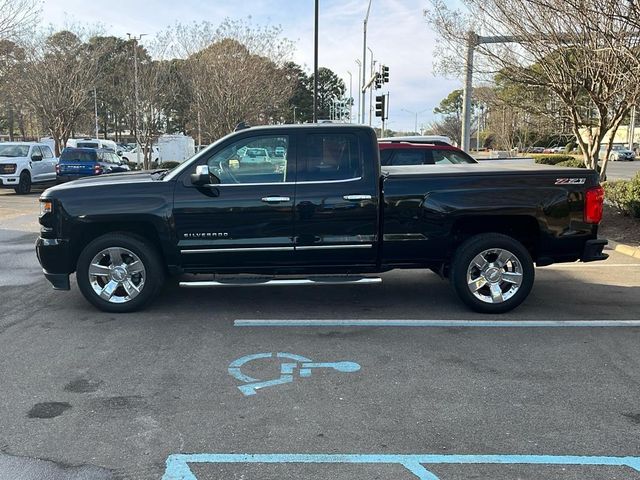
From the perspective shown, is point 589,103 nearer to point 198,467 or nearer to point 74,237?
point 74,237

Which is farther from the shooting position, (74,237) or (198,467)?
(74,237)

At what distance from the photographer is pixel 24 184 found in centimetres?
2094

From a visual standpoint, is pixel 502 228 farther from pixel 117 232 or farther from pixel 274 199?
pixel 117 232

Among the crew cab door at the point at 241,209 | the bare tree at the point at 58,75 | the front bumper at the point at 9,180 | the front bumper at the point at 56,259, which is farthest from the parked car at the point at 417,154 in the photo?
the bare tree at the point at 58,75

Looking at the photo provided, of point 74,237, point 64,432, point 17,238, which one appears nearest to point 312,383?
point 64,432

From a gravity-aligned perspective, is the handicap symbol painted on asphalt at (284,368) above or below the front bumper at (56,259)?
below

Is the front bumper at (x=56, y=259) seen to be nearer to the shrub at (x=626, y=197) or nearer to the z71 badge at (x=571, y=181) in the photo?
the z71 badge at (x=571, y=181)

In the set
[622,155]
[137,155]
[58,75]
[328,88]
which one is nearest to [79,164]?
[58,75]

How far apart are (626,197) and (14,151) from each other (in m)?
19.3

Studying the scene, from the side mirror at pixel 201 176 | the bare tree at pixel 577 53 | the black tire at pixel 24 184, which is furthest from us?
the black tire at pixel 24 184

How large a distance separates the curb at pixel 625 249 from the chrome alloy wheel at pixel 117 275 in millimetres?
7534

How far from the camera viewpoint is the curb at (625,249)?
9.52 metres

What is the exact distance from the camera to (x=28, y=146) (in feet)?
71.0

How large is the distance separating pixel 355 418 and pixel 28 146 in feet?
69.2
